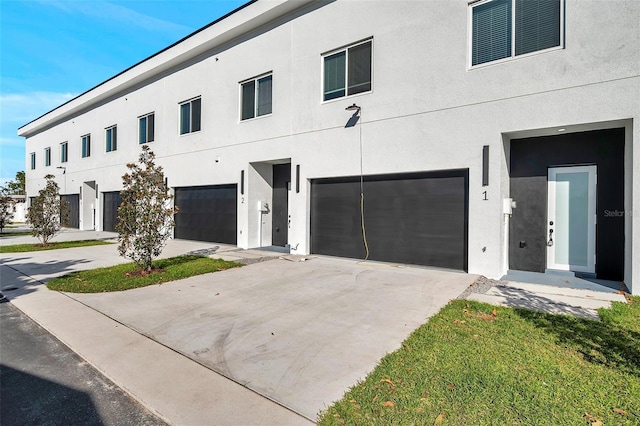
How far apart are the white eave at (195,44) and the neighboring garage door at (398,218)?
597 cm

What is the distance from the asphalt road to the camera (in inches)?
104

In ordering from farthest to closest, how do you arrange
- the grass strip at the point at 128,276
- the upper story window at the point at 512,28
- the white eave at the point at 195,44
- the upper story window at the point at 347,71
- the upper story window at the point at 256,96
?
1. the upper story window at the point at 256,96
2. the white eave at the point at 195,44
3. the upper story window at the point at 347,71
4. the grass strip at the point at 128,276
5. the upper story window at the point at 512,28

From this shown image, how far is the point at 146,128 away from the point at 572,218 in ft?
59.0

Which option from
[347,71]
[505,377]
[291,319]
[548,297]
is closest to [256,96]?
[347,71]

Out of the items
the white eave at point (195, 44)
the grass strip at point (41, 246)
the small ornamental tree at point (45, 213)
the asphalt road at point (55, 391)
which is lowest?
the asphalt road at point (55, 391)

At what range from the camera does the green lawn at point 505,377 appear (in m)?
2.53

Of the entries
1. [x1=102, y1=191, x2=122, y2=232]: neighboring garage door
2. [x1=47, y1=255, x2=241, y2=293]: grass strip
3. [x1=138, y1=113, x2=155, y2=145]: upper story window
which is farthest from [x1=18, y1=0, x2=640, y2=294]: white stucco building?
[x1=102, y1=191, x2=122, y2=232]: neighboring garage door

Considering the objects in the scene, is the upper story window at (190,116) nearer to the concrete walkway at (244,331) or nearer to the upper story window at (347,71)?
the upper story window at (347,71)

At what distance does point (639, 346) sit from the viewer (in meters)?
3.75

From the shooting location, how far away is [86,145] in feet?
70.6

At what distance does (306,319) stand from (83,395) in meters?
2.70

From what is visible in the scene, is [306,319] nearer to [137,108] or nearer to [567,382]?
[567,382]

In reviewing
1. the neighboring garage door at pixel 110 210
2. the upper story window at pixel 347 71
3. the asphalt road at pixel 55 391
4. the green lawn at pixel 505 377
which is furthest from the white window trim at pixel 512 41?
the neighboring garage door at pixel 110 210

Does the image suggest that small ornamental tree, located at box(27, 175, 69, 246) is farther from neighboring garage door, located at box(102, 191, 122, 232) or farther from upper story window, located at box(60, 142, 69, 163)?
upper story window, located at box(60, 142, 69, 163)
